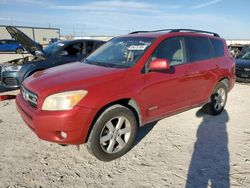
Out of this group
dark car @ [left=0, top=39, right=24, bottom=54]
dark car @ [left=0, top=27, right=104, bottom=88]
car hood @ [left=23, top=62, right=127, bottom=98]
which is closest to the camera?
car hood @ [left=23, top=62, right=127, bottom=98]

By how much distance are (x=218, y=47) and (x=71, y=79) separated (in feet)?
11.8

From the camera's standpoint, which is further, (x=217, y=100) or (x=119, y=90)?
(x=217, y=100)

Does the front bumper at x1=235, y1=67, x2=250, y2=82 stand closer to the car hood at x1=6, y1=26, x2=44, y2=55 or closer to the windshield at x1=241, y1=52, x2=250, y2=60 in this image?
the windshield at x1=241, y1=52, x2=250, y2=60

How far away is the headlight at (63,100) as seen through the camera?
3033mm

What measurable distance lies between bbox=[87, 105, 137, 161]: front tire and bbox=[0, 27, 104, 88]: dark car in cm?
416

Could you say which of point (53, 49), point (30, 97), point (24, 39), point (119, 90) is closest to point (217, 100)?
point (119, 90)

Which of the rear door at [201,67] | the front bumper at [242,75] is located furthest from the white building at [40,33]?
the rear door at [201,67]

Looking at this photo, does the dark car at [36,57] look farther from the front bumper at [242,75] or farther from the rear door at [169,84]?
the front bumper at [242,75]

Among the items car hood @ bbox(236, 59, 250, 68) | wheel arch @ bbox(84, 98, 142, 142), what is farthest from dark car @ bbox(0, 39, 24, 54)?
wheel arch @ bbox(84, 98, 142, 142)

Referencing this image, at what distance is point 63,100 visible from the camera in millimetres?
3045

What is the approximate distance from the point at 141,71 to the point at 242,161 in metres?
1.95

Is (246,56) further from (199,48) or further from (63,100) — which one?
(63,100)

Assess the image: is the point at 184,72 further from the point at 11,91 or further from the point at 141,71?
the point at 11,91

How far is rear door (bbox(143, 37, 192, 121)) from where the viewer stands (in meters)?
3.78
